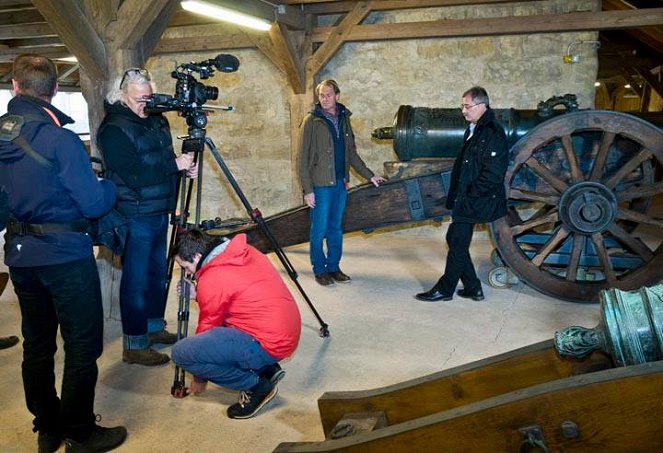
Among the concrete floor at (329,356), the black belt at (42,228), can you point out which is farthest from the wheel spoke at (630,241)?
the black belt at (42,228)

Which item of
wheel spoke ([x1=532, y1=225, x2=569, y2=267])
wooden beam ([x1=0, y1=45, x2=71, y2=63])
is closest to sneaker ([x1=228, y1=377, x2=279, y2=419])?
wheel spoke ([x1=532, y1=225, x2=569, y2=267])

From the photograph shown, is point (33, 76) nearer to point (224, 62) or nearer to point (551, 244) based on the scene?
point (224, 62)

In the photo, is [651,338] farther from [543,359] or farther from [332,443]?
[332,443]

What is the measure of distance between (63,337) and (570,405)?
170 centimetres

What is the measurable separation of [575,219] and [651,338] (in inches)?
102

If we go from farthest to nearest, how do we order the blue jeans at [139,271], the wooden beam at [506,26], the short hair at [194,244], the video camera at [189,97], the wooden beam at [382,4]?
the wooden beam at [382,4] < the wooden beam at [506,26] < the blue jeans at [139,271] < the video camera at [189,97] < the short hair at [194,244]

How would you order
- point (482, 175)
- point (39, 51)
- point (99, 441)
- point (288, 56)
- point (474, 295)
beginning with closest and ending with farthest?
point (99, 441) < point (482, 175) < point (474, 295) < point (288, 56) < point (39, 51)

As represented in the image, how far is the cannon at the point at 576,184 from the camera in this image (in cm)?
371

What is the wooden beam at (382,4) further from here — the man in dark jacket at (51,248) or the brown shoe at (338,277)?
the man in dark jacket at (51,248)

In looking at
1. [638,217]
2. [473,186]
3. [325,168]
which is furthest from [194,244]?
[638,217]

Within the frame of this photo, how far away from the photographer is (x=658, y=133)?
3.60 meters

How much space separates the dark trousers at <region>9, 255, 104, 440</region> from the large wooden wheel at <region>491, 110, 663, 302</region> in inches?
102

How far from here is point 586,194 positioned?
12.4 feet

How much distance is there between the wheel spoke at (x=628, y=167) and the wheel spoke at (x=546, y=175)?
0.26 meters
